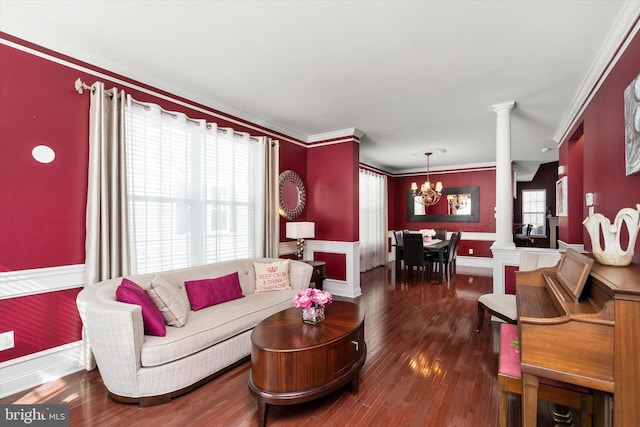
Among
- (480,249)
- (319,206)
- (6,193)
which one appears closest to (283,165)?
(319,206)

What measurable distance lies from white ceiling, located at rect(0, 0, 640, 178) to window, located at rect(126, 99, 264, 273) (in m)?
0.43

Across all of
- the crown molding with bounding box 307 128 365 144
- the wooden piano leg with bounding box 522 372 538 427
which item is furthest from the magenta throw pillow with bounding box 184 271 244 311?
the crown molding with bounding box 307 128 365 144

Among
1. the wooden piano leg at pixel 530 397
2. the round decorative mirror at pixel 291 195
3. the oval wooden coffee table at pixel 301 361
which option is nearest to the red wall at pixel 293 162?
the round decorative mirror at pixel 291 195

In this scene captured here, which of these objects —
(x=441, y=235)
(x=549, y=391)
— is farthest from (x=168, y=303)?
(x=441, y=235)

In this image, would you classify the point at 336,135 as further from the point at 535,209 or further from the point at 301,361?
the point at 535,209

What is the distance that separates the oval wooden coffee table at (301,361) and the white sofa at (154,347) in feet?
1.66

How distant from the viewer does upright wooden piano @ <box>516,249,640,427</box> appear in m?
1.17

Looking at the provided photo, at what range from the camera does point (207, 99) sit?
139 inches

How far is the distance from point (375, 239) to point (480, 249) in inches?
109

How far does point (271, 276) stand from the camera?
3508 millimetres

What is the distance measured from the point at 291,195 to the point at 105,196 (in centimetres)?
269

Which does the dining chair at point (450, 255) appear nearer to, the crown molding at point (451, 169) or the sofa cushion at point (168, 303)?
the crown molding at point (451, 169)

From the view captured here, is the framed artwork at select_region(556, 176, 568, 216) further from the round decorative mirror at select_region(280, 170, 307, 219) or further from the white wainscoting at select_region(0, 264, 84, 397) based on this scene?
the white wainscoting at select_region(0, 264, 84, 397)

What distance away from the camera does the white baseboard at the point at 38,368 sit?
2.13m
